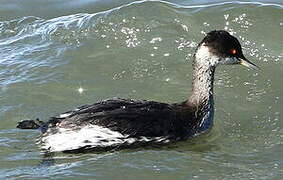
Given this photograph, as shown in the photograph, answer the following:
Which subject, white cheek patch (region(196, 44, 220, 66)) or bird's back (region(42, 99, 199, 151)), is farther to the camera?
white cheek patch (region(196, 44, 220, 66))

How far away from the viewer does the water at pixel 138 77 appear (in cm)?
704

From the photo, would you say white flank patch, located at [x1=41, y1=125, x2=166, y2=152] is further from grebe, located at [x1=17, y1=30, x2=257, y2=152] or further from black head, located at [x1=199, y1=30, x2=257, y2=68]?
black head, located at [x1=199, y1=30, x2=257, y2=68]

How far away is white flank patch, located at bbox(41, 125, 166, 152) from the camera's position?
714 cm

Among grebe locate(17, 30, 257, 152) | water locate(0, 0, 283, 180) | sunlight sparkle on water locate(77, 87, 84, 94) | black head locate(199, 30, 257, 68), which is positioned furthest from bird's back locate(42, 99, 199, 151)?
sunlight sparkle on water locate(77, 87, 84, 94)

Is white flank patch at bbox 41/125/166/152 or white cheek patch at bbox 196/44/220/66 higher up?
white cheek patch at bbox 196/44/220/66

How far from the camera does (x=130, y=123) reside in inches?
286

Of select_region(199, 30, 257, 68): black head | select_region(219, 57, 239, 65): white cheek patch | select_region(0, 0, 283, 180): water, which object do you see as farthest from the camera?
select_region(219, 57, 239, 65): white cheek patch

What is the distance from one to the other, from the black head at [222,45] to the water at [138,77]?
28.7 inches

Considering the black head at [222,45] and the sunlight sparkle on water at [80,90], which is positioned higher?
the black head at [222,45]

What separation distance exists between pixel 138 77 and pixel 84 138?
2.33 m

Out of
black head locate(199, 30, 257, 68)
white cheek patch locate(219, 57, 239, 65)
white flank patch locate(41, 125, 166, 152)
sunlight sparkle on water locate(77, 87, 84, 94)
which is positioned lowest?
white flank patch locate(41, 125, 166, 152)

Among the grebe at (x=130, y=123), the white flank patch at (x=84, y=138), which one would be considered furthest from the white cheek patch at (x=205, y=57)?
the white flank patch at (x=84, y=138)

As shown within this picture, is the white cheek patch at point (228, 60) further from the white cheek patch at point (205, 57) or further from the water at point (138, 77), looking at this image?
the water at point (138, 77)

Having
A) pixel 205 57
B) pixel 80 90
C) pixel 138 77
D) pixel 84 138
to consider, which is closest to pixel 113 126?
pixel 84 138
